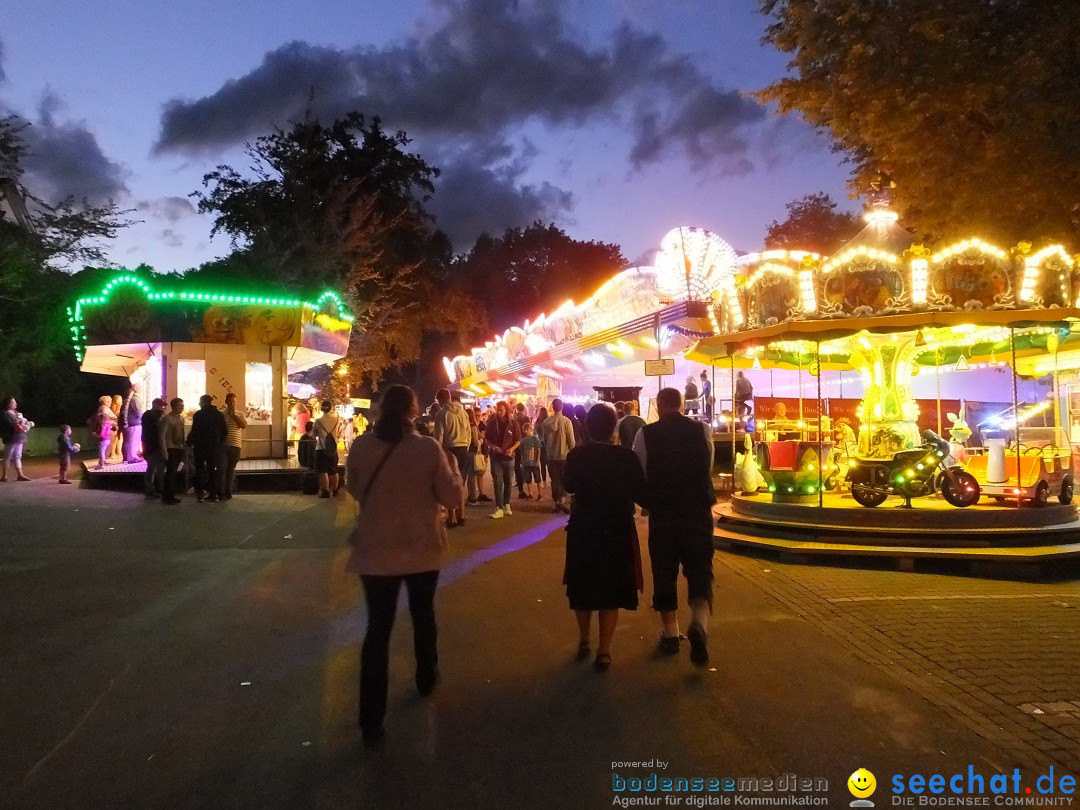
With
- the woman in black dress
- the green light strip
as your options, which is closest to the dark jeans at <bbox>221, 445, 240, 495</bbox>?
the green light strip

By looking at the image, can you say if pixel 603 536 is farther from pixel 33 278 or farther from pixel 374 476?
pixel 33 278

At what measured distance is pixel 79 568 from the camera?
25.7 ft

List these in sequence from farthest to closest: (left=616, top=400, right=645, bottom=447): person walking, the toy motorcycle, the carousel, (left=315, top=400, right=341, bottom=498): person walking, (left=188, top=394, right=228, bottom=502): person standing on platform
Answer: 1. (left=315, top=400, right=341, bottom=498): person walking
2. (left=188, top=394, right=228, bottom=502): person standing on platform
3. (left=616, top=400, right=645, bottom=447): person walking
4. the toy motorcycle
5. the carousel

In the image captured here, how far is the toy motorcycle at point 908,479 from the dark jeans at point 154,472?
10206mm

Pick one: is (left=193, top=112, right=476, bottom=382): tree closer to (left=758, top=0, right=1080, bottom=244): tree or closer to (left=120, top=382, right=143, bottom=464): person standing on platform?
(left=120, top=382, right=143, bottom=464): person standing on platform

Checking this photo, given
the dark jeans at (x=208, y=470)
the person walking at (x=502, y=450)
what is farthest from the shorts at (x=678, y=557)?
the dark jeans at (x=208, y=470)

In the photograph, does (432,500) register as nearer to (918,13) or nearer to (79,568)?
(79,568)

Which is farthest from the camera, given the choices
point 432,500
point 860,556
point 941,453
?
point 941,453

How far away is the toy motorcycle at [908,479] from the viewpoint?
9.98 meters

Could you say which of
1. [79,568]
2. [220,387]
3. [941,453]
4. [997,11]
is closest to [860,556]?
[941,453]

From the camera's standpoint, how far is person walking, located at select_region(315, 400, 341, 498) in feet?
43.6

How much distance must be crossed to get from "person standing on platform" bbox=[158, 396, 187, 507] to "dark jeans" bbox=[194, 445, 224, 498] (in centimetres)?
34

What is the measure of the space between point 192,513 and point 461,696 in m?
8.20

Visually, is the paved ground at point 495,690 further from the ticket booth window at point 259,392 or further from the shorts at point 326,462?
the ticket booth window at point 259,392
